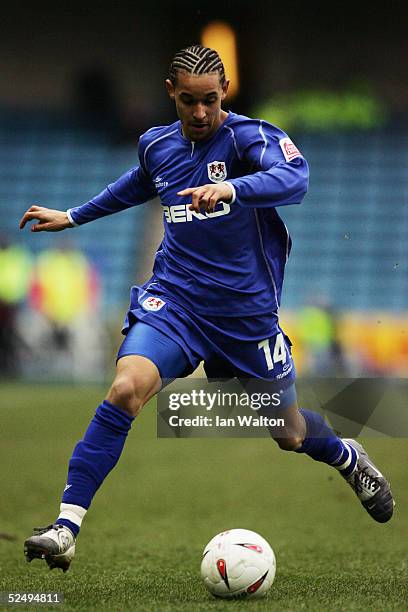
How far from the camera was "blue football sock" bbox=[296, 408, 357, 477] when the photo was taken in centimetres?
557

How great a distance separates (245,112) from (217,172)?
588 inches

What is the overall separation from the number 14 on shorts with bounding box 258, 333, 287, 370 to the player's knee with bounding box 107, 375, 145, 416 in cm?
83

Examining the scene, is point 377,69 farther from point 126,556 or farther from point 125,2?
point 126,556

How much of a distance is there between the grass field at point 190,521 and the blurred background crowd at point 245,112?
8401 mm

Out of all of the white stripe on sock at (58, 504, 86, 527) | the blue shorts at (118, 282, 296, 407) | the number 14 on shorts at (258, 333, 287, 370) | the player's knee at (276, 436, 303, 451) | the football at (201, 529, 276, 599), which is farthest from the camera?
the player's knee at (276, 436, 303, 451)

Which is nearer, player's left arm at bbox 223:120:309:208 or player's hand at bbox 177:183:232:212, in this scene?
player's hand at bbox 177:183:232:212

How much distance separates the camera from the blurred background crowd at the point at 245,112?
2095cm

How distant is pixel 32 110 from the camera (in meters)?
23.1

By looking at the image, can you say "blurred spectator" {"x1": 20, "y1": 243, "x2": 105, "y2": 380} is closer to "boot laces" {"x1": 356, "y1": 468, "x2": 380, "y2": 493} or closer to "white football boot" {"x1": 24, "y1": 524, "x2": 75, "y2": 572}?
"boot laces" {"x1": 356, "y1": 468, "x2": 380, "y2": 493}

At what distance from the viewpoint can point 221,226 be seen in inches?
196

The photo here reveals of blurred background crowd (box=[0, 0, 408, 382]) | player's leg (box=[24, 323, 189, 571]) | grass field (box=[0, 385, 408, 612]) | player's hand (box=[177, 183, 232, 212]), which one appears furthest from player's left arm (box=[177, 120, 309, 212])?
blurred background crowd (box=[0, 0, 408, 382])

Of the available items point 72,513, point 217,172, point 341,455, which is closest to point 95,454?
point 72,513

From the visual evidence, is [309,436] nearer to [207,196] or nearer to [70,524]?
[70,524]

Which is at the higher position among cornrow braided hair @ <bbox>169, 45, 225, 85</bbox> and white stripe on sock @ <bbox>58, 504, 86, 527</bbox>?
cornrow braided hair @ <bbox>169, 45, 225, 85</bbox>
